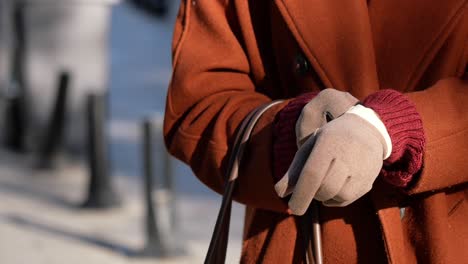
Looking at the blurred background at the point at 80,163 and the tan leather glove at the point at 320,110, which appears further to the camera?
the blurred background at the point at 80,163

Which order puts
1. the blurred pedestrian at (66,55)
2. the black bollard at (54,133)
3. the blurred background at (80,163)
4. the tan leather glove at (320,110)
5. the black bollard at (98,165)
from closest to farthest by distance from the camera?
the tan leather glove at (320,110) < the blurred background at (80,163) < the black bollard at (98,165) < the black bollard at (54,133) < the blurred pedestrian at (66,55)

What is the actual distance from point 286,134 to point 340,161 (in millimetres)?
239

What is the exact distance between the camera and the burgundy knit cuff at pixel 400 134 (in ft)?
5.38

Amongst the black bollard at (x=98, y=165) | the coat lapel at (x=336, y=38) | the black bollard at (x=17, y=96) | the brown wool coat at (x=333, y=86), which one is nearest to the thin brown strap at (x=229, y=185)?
the brown wool coat at (x=333, y=86)

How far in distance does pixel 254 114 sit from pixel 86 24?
6.62 meters

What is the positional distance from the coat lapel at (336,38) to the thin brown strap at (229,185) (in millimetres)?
134

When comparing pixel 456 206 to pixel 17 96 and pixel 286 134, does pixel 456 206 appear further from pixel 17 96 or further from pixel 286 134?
pixel 17 96

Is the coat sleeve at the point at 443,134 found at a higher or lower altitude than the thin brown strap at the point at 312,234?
higher

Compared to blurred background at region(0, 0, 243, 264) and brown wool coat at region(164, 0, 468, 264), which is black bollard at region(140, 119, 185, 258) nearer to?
blurred background at region(0, 0, 243, 264)

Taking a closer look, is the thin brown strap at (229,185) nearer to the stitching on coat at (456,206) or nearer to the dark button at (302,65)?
the dark button at (302,65)

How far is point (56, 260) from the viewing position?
5.82m

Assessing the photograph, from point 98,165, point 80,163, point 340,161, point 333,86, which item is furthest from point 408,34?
point 80,163

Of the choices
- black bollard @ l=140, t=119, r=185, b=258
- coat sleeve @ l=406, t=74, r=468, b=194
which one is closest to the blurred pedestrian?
black bollard @ l=140, t=119, r=185, b=258

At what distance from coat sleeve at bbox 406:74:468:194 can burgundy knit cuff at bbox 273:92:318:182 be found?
8.1 inches
